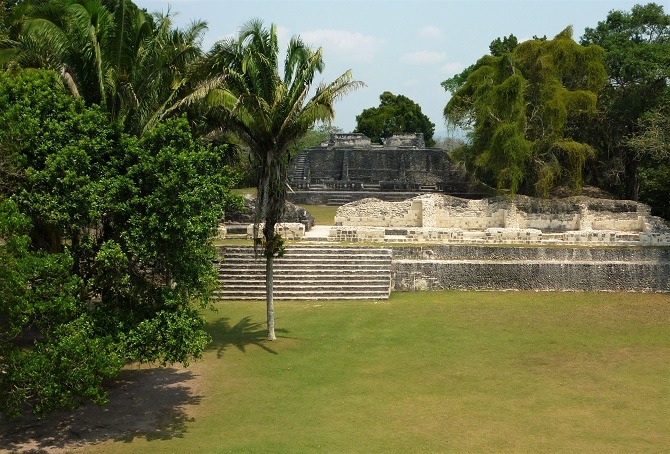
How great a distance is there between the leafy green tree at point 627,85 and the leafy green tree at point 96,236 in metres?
20.1

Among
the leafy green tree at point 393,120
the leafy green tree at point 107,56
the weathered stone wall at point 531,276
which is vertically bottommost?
the weathered stone wall at point 531,276

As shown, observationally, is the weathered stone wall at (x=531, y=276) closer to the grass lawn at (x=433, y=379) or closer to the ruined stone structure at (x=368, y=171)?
the grass lawn at (x=433, y=379)

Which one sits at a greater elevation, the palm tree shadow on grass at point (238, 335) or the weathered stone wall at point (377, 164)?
the weathered stone wall at point (377, 164)

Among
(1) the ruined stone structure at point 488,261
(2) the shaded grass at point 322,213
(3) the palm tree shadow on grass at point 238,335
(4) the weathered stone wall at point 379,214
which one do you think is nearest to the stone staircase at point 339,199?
(2) the shaded grass at point 322,213

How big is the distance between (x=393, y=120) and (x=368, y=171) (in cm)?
1885

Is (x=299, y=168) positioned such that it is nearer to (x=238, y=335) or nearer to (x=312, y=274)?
(x=312, y=274)

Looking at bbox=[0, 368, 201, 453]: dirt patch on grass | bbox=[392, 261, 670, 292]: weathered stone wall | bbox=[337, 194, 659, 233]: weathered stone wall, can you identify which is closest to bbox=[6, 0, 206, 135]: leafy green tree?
bbox=[0, 368, 201, 453]: dirt patch on grass

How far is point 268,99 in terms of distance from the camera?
1324cm

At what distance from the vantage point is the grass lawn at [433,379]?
9.47 meters

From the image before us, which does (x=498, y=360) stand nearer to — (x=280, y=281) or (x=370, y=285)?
(x=370, y=285)

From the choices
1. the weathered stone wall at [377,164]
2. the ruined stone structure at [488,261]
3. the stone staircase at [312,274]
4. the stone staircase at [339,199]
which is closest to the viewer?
the stone staircase at [312,274]

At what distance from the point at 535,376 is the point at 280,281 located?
8095mm

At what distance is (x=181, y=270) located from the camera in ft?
34.2

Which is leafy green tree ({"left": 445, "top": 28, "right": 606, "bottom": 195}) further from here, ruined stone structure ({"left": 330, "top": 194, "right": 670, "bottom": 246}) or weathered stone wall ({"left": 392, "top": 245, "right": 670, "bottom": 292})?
weathered stone wall ({"left": 392, "top": 245, "right": 670, "bottom": 292})
